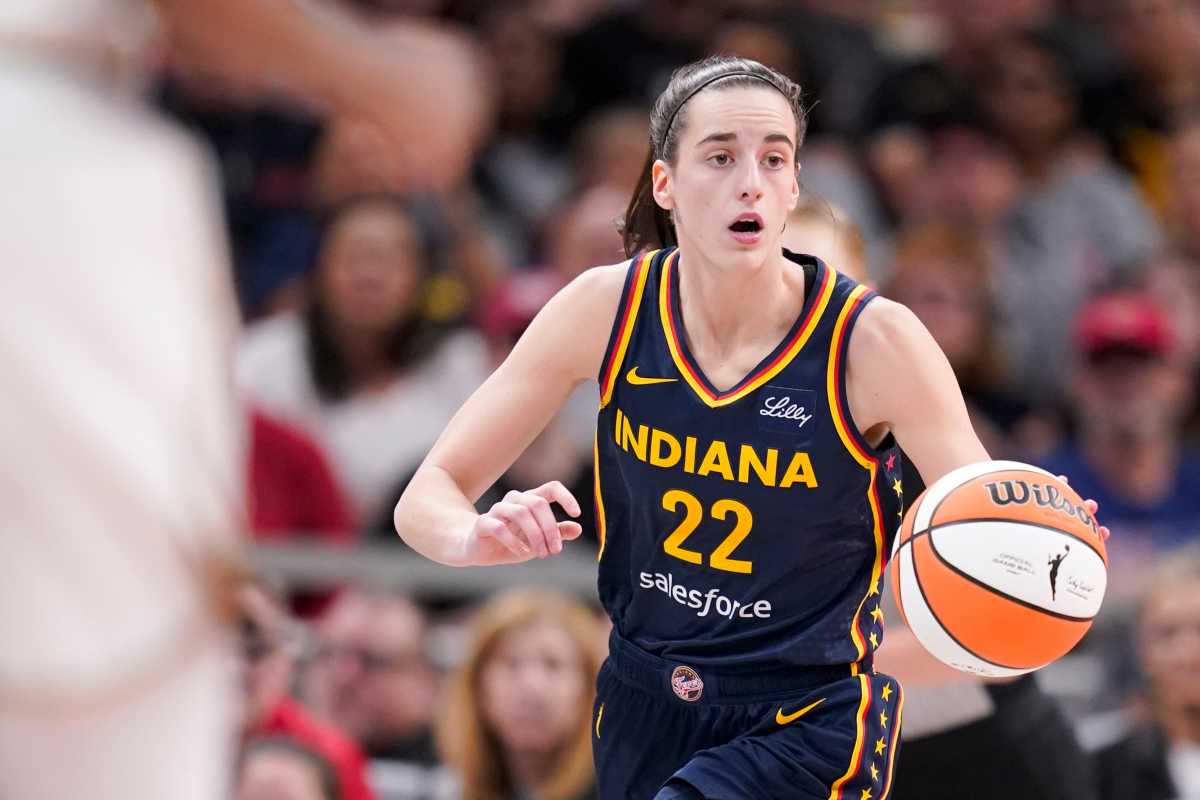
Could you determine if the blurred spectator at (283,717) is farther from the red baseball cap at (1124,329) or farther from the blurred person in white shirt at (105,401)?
the blurred person in white shirt at (105,401)

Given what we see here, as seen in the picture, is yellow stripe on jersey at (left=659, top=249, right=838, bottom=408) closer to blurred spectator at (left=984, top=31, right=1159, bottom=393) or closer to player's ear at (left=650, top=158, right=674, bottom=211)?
player's ear at (left=650, top=158, right=674, bottom=211)

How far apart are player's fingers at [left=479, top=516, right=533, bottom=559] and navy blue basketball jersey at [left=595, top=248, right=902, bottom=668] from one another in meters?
0.40

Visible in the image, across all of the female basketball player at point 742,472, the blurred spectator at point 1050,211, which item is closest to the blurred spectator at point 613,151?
the blurred spectator at point 1050,211

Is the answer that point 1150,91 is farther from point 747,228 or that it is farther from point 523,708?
point 747,228

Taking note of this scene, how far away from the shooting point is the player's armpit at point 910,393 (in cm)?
348

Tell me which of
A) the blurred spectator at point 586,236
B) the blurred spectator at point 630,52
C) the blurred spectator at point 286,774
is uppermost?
the blurred spectator at point 630,52

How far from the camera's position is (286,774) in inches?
219

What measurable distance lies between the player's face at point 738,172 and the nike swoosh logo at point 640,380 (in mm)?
272

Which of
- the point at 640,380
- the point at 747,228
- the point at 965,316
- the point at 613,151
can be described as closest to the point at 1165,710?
the point at 965,316

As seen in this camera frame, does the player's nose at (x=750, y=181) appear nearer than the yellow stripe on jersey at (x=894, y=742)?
Yes

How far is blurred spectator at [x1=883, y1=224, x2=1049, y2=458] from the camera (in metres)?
7.78

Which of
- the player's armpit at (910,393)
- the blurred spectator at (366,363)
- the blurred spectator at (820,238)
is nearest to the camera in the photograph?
the player's armpit at (910,393)

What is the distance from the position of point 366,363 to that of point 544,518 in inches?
163

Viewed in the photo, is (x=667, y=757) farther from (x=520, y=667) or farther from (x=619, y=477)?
(x=520, y=667)
